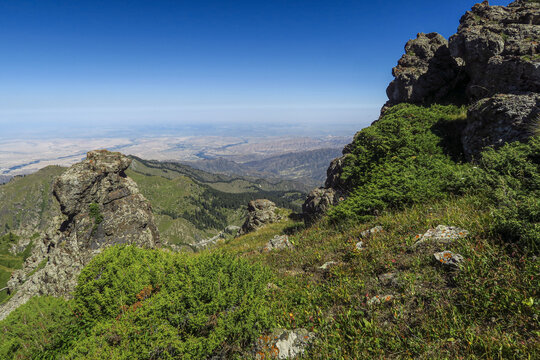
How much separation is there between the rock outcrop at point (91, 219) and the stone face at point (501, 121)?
103 ft

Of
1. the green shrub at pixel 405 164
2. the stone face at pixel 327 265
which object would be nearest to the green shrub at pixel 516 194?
the green shrub at pixel 405 164

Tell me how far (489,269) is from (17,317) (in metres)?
16.5

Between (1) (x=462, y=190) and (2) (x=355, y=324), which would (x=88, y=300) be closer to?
(2) (x=355, y=324)

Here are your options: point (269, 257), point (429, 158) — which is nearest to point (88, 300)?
point (269, 257)

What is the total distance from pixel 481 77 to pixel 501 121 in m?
9.36

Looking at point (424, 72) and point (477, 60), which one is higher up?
point (424, 72)

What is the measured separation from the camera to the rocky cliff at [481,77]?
12.9 metres

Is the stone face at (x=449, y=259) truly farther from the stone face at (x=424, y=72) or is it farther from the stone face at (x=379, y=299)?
the stone face at (x=424, y=72)

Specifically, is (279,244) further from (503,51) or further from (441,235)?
(503,51)

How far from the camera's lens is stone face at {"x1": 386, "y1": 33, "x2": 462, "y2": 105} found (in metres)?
25.8

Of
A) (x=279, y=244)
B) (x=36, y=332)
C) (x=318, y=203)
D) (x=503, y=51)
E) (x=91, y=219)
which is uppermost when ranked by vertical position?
(x=503, y=51)

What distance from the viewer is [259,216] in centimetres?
3009

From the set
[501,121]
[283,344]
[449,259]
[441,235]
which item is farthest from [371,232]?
[501,121]

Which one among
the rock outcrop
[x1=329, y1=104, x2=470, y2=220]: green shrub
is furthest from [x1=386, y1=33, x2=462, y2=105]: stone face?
the rock outcrop
